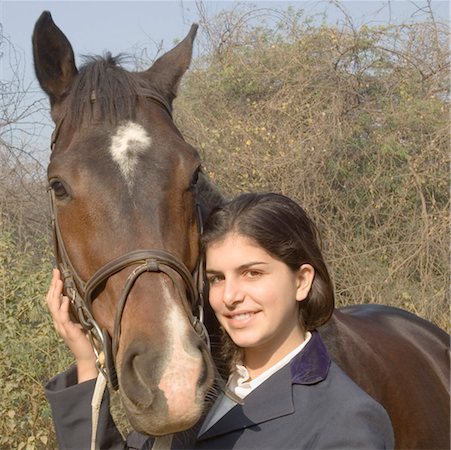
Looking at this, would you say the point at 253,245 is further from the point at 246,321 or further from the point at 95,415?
the point at 95,415

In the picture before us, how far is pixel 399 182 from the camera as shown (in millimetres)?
8477

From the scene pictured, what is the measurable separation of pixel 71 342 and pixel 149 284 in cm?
51

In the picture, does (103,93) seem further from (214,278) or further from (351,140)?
(351,140)

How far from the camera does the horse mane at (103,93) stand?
2.69 metres

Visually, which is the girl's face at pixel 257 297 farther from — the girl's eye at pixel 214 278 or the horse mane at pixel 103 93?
the horse mane at pixel 103 93

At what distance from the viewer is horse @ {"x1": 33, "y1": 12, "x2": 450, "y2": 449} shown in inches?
83.7

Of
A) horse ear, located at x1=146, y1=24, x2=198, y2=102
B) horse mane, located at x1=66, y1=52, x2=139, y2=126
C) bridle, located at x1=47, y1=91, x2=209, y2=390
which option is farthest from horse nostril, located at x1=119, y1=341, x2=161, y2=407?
horse ear, located at x1=146, y1=24, x2=198, y2=102

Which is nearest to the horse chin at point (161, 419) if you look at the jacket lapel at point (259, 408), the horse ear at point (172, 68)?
the jacket lapel at point (259, 408)

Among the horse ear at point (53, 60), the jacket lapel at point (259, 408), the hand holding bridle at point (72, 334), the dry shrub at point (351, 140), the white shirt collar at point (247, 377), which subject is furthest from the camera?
the dry shrub at point (351, 140)

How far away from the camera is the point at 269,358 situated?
230 centimetres

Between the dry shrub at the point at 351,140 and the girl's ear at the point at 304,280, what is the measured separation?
5253 millimetres

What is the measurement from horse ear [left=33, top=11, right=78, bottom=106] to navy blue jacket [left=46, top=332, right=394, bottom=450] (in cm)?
140

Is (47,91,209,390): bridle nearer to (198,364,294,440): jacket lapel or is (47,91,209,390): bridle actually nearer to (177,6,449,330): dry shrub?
(198,364,294,440): jacket lapel

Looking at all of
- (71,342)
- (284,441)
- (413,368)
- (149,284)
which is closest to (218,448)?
(284,441)
